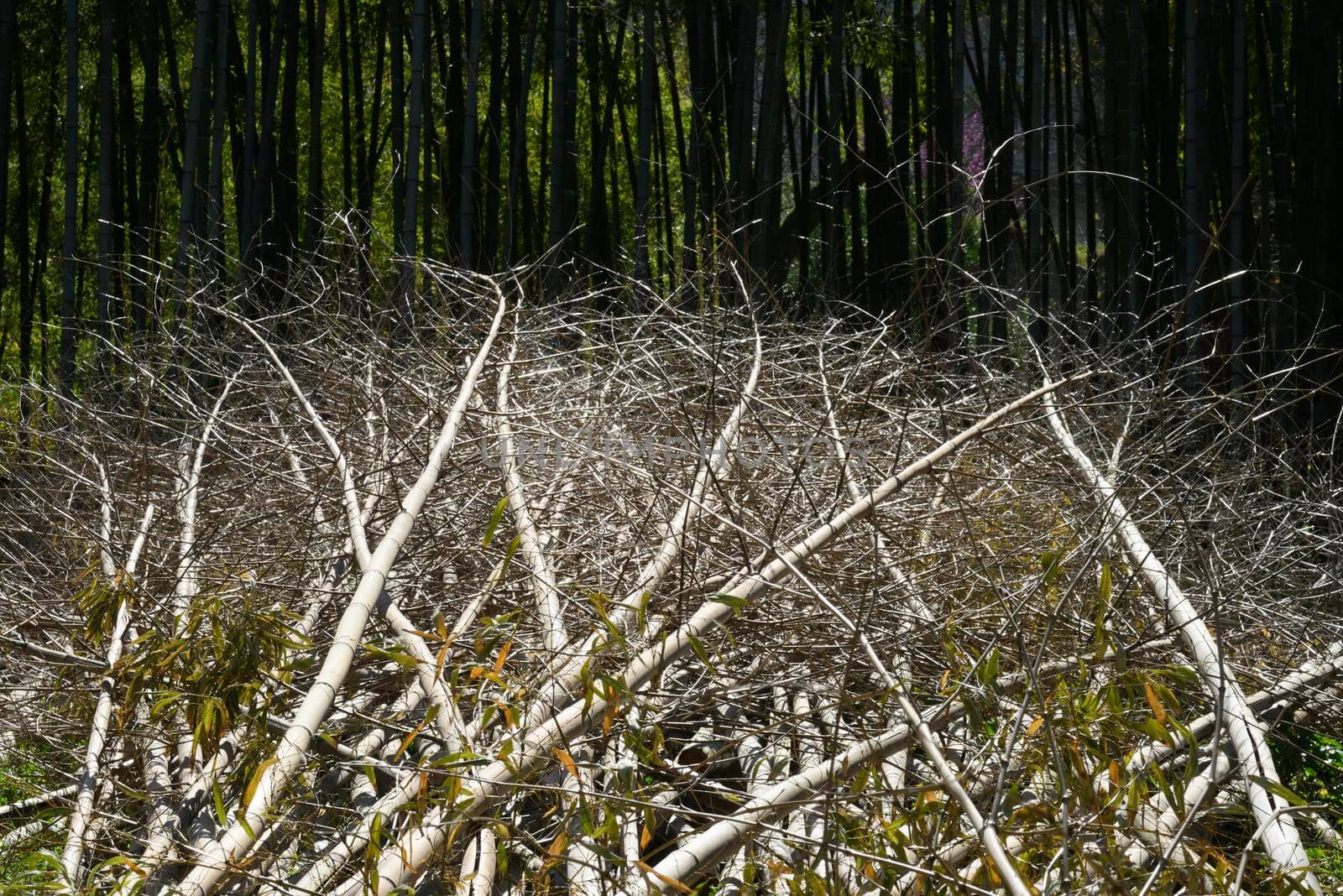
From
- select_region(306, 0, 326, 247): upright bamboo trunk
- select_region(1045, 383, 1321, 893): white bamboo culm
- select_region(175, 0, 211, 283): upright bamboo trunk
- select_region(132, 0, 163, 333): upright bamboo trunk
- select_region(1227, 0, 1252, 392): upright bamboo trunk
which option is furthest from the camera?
select_region(306, 0, 326, 247): upright bamboo trunk

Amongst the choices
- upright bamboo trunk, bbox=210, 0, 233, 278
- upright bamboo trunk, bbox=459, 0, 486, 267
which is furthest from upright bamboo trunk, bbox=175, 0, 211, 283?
upright bamboo trunk, bbox=459, 0, 486, 267

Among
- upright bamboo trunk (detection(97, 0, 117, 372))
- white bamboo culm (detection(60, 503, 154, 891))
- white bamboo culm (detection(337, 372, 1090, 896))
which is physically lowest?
white bamboo culm (detection(60, 503, 154, 891))

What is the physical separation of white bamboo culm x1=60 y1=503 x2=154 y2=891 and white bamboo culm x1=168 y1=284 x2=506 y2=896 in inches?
8.7

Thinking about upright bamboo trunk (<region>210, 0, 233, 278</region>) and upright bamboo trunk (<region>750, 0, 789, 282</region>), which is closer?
upright bamboo trunk (<region>750, 0, 789, 282</region>)

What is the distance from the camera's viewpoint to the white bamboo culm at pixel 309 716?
1.64 m

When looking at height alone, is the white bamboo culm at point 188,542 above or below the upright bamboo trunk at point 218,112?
below

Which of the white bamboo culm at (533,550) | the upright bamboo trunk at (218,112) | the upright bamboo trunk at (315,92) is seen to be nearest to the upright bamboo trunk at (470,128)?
the upright bamboo trunk at (315,92)

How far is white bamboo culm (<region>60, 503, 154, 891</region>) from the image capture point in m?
1.86

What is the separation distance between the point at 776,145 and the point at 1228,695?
14.6 ft

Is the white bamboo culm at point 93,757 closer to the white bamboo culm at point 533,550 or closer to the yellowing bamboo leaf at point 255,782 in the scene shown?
the yellowing bamboo leaf at point 255,782

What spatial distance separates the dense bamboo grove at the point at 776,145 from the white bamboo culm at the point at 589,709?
2.32 m

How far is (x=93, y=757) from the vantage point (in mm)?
2076

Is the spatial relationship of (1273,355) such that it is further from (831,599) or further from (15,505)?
(15,505)

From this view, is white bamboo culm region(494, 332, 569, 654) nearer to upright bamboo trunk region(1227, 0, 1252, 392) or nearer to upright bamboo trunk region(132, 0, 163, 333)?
upright bamboo trunk region(1227, 0, 1252, 392)
